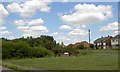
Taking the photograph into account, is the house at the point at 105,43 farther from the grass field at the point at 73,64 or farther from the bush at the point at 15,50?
the grass field at the point at 73,64

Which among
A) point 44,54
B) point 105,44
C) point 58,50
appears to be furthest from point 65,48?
point 105,44

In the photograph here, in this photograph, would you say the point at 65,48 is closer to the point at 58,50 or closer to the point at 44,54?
the point at 58,50

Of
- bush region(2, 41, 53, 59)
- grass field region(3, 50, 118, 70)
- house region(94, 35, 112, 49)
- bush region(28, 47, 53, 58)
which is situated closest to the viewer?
grass field region(3, 50, 118, 70)

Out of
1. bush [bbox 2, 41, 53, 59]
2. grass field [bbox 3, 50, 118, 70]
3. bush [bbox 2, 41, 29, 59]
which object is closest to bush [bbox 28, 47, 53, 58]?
bush [bbox 2, 41, 53, 59]

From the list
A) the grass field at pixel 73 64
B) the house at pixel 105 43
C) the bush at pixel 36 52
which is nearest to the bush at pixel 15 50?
the bush at pixel 36 52

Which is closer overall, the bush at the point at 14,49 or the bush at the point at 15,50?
the bush at the point at 15,50

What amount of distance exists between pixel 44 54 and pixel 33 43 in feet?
31.8

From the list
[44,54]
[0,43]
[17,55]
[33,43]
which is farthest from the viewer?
[33,43]

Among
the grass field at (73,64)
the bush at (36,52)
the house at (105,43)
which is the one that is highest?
the house at (105,43)

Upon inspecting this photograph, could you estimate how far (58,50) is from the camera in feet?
178

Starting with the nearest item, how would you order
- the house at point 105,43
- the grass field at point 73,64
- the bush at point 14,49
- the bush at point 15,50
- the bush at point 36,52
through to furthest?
the grass field at point 73,64, the bush at point 15,50, the bush at point 14,49, the bush at point 36,52, the house at point 105,43

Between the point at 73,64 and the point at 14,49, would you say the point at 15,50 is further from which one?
the point at 73,64

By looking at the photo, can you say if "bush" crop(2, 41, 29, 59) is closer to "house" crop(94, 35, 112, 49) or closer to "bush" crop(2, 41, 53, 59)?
"bush" crop(2, 41, 53, 59)

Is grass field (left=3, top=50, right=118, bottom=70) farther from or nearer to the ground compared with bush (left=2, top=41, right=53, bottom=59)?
nearer to the ground
